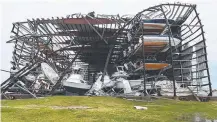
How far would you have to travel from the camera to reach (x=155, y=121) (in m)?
25.8

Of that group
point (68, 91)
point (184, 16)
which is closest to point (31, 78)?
point (68, 91)

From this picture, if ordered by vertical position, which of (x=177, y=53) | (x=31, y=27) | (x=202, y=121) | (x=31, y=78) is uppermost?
(x=31, y=27)

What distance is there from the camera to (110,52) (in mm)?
78875

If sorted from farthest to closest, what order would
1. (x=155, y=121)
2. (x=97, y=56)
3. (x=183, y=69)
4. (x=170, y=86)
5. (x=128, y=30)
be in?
1. (x=97, y=56)
2. (x=183, y=69)
3. (x=128, y=30)
4. (x=170, y=86)
5. (x=155, y=121)

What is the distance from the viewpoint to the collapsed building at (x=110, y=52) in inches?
2793

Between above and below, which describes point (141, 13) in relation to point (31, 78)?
above

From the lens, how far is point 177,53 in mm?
77000

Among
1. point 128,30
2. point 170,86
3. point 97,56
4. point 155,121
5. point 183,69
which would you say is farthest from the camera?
point 97,56

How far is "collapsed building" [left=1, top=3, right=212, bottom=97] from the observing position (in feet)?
233

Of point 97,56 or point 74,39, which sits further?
point 97,56

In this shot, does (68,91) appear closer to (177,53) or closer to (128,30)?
(128,30)

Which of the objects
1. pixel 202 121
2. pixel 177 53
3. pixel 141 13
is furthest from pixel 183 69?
pixel 202 121

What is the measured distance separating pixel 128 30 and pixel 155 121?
50582 millimetres

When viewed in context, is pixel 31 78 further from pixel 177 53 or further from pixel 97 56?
pixel 177 53
